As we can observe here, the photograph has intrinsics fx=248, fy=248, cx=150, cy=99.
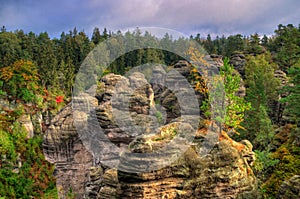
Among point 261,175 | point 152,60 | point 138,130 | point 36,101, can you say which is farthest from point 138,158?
point 152,60

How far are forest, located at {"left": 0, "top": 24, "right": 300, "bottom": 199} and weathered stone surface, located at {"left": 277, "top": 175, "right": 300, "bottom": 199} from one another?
1447mm

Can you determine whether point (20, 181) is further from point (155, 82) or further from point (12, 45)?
point (12, 45)

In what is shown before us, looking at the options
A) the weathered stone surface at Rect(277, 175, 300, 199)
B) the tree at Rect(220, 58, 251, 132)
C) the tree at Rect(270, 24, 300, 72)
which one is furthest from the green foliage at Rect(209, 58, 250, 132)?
the tree at Rect(270, 24, 300, 72)

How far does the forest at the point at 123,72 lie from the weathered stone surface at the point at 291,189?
1.45 m

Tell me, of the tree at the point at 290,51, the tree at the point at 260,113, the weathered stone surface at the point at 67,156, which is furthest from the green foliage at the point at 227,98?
the tree at the point at 290,51

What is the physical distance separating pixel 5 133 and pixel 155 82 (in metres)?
27.9

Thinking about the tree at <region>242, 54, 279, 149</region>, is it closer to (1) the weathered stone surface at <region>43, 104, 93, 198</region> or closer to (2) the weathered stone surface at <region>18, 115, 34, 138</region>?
(1) the weathered stone surface at <region>43, 104, 93, 198</region>

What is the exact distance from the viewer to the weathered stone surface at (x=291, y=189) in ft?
46.2

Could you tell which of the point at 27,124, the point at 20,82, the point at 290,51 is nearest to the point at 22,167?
the point at 27,124

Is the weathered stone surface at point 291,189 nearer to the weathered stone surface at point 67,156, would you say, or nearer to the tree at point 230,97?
the tree at point 230,97

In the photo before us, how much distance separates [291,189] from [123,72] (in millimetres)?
46422

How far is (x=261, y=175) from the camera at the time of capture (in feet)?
65.9

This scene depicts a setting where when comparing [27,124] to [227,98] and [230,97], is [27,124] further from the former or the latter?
[230,97]

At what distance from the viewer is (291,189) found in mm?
14469
